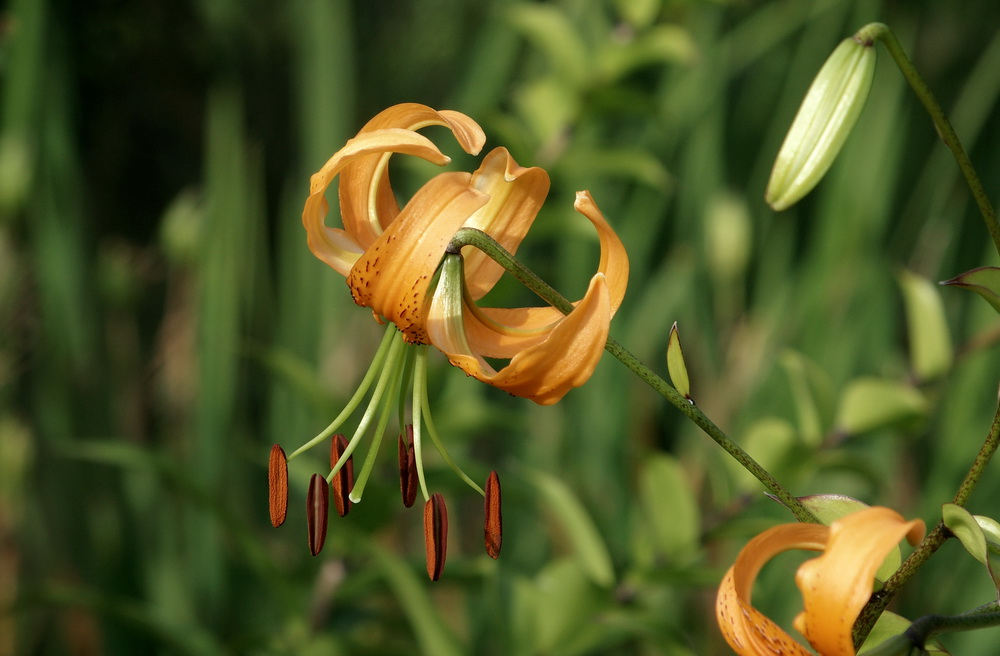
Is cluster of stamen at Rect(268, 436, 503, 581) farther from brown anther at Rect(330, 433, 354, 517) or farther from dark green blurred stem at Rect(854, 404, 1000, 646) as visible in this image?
dark green blurred stem at Rect(854, 404, 1000, 646)

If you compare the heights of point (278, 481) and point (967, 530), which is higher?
point (967, 530)

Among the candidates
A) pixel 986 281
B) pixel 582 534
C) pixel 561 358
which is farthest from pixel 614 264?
pixel 582 534

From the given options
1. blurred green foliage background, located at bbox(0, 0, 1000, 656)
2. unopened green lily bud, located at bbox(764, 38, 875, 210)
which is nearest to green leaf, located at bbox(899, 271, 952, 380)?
blurred green foliage background, located at bbox(0, 0, 1000, 656)

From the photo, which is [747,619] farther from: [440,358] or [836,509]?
[440,358]

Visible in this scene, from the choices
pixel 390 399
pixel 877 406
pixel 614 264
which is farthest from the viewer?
pixel 877 406

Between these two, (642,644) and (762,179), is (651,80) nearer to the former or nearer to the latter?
(762,179)

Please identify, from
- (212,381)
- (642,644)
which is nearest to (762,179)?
(642,644)

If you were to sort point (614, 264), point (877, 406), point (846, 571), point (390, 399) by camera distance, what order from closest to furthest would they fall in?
1. point (846, 571)
2. point (614, 264)
3. point (390, 399)
4. point (877, 406)

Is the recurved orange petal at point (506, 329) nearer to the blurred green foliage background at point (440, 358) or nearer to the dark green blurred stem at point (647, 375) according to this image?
the dark green blurred stem at point (647, 375)
